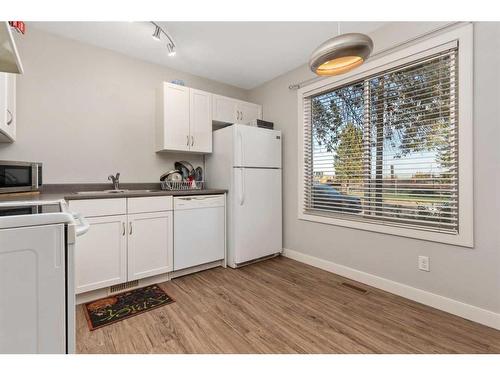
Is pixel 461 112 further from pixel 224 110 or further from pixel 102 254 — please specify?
pixel 102 254

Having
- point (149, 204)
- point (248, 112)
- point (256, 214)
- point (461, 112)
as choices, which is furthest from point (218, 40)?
point (461, 112)

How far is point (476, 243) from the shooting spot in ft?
5.76

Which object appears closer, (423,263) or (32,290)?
(32,290)

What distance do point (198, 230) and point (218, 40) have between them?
6.59 ft

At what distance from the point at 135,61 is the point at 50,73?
84 cm

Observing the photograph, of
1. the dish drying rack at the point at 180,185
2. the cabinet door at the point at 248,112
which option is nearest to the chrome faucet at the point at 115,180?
the dish drying rack at the point at 180,185

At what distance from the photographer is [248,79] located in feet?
11.3

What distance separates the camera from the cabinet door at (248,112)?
133 inches

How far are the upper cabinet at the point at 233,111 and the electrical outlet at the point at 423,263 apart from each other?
2.55m

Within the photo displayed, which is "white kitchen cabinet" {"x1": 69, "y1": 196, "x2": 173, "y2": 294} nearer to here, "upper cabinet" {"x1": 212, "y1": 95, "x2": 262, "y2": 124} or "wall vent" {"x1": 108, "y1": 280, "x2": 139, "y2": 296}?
"wall vent" {"x1": 108, "y1": 280, "x2": 139, "y2": 296}

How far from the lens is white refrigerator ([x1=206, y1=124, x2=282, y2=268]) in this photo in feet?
9.21

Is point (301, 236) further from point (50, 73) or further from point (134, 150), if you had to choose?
point (50, 73)

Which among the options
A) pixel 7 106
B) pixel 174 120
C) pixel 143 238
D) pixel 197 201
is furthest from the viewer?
pixel 174 120
